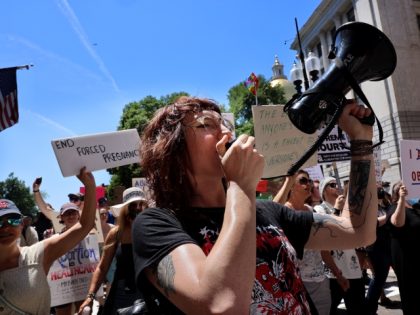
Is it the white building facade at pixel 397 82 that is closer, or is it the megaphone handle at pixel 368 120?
the megaphone handle at pixel 368 120

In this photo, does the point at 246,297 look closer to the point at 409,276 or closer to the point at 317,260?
the point at 317,260

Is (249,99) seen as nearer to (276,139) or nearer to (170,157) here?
(276,139)

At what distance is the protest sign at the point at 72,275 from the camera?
161 inches

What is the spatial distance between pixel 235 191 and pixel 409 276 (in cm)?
424

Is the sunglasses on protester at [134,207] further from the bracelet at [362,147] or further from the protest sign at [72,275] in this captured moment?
the bracelet at [362,147]

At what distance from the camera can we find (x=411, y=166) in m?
4.94

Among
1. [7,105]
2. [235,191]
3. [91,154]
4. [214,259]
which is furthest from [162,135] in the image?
[7,105]

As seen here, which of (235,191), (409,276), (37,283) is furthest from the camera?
(409,276)

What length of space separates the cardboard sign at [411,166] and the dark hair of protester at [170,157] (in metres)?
3.99

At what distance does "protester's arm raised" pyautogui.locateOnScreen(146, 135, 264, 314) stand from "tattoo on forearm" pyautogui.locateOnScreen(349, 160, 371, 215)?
0.67 meters

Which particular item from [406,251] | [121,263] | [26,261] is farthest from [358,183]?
[406,251]

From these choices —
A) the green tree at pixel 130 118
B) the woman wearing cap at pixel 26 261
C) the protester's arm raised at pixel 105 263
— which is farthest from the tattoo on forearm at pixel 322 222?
the green tree at pixel 130 118

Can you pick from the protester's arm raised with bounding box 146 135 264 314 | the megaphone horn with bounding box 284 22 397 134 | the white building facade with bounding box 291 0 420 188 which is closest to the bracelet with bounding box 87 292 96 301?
the protester's arm raised with bounding box 146 135 264 314

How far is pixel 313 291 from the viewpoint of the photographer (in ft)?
11.8
